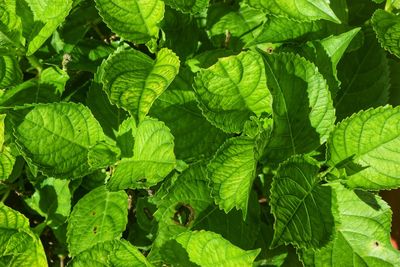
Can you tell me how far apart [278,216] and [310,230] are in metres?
0.10

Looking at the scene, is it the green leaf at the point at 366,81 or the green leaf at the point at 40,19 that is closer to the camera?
the green leaf at the point at 40,19

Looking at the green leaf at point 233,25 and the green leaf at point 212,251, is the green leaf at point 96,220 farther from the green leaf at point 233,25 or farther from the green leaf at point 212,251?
the green leaf at point 233,25

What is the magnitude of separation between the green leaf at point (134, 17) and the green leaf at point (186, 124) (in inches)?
6.2

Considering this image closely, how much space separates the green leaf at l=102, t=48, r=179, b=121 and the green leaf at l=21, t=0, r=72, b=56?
0.21 metres

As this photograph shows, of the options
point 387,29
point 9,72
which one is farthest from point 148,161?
point 387,29

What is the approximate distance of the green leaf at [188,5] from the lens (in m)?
1.28

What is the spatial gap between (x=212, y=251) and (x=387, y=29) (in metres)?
0.67

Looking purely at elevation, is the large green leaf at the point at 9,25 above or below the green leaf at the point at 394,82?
above

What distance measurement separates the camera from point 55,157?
1.36m

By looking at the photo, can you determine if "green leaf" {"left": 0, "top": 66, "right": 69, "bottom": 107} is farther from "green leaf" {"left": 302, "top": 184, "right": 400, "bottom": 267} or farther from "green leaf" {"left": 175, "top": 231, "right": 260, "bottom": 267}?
"green leaf" {"left": 302, "top": 184, "right": 400, "bottom": 267}

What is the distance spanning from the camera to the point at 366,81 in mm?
1600

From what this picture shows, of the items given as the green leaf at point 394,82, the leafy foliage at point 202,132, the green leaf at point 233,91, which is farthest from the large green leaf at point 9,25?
the green leaf at point 394,82

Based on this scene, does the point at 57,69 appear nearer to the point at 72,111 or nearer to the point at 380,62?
the point at 72,111

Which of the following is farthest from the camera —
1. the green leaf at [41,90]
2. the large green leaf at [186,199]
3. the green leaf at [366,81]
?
the green leaf at [366,81]
